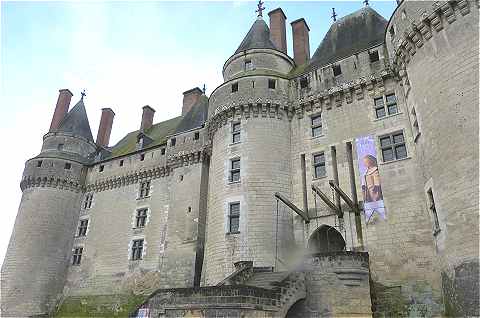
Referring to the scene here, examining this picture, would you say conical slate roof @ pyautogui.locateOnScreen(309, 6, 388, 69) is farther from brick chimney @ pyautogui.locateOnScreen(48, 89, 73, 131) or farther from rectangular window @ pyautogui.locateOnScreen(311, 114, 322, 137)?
brick chimney @ pyautogui.locateOnScreen(48, 89, 73, 131)

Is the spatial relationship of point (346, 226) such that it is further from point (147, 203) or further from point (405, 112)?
point (147, 203)

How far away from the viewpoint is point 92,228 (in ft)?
80.6

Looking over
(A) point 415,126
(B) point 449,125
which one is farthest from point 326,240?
(B) point 449,125

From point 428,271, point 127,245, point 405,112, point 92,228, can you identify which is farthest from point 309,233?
point 92,228

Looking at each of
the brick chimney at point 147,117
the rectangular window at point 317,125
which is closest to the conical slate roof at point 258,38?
the rectangular window at point 317,125

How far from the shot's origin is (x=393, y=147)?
14.8 m

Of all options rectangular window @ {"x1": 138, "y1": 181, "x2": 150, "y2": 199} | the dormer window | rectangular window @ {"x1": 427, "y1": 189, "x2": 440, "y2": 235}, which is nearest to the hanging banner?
rectangular window @ {"x1": 427, "y1": 189, "x2": 440, "y2": 235}

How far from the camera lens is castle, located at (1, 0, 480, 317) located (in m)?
11.3

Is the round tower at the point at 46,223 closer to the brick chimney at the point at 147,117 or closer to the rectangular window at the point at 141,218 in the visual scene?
the brick chimney at the point at 147,117

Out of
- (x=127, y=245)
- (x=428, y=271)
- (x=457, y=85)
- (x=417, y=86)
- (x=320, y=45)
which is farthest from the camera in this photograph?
(x=127, y=245)

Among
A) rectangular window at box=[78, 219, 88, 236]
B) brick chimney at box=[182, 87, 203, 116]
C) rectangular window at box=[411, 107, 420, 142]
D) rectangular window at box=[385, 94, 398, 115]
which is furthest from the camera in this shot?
brick chimney at box=[182, 87, 203, 116]

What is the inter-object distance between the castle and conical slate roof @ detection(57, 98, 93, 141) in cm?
91

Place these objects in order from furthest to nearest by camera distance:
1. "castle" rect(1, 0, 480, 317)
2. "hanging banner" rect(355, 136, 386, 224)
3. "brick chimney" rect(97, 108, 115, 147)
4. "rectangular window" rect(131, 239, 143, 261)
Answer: "brick chimney" rect(97, 108, 115, 147) < "rectangular window" rect(131, 239, 143, 261) < "hanging banner" rect(355, 136, 386, 224) < "castle" rect(1, 0, 480, 317)

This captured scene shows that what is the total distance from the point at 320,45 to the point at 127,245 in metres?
16.0
